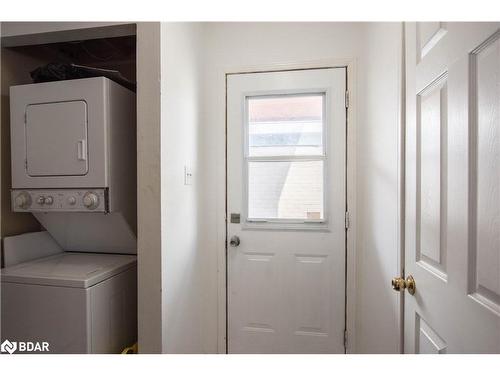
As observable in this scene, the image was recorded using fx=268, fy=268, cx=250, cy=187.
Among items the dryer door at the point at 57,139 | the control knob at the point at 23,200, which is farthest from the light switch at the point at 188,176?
the control knob at the point at 23,200

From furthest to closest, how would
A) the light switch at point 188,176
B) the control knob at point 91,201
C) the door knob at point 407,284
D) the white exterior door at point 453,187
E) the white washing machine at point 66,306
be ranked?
the light switch at point 188,176, the control knob at point 91,201, the white washing machine at point 66,306, the door knob at point 407,284, the white exterior door at point 453,187

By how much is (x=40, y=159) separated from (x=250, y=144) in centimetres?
123

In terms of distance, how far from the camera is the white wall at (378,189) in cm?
127

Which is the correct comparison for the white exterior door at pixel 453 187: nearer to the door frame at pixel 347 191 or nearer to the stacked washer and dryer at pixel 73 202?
the door frame at pixel 347 191

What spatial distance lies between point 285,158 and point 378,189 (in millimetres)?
631

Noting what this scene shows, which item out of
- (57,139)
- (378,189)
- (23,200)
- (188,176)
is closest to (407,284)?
(378,189)

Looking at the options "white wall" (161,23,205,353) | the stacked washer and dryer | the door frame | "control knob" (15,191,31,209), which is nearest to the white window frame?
the door frame

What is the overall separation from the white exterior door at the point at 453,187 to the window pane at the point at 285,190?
79 cm

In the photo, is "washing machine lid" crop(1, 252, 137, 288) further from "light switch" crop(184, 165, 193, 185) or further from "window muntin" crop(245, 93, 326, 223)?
"window muntin" crop(245, 93, 326, 223)

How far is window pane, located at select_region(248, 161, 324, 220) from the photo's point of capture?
1860mm

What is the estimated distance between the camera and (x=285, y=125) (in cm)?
188

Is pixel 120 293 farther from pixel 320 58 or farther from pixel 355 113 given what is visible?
pixel 320 58

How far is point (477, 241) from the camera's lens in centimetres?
69

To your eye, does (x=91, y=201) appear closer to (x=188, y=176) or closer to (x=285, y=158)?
(x=188, y=176)
